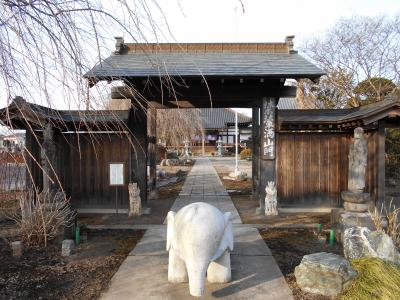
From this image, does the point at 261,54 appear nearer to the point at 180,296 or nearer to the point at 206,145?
the point at 180,296

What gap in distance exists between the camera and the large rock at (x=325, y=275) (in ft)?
14.1

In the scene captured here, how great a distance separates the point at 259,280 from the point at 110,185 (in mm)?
5542

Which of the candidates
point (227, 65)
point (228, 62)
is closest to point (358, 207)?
point (227, 65)

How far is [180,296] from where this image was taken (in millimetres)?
4250

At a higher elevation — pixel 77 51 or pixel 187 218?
pixel 77 51

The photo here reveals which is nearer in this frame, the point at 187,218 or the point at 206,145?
the point at 187,218

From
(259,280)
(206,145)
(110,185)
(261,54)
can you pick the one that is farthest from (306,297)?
(206,145)

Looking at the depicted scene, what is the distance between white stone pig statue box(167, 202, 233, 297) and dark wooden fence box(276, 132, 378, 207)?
547 cm

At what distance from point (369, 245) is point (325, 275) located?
121cm

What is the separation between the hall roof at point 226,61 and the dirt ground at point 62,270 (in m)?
3.66

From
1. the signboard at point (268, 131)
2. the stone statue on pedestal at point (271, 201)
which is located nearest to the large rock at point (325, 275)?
the stone statue on pedestal at point (271, 201)

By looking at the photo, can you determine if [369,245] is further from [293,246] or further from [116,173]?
[116,173]

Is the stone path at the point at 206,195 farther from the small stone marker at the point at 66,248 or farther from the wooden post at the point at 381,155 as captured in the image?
the small stone marker at the point at 66,248

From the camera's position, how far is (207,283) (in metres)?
4.63
